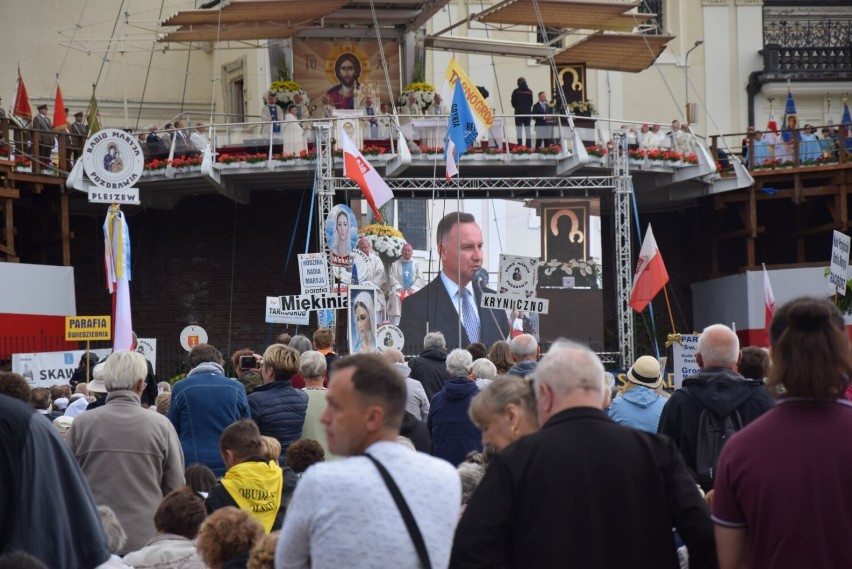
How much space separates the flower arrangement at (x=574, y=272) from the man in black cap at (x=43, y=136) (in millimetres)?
10370

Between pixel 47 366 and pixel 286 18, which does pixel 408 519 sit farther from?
pixel 286 18

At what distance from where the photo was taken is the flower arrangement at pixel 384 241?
26.5m

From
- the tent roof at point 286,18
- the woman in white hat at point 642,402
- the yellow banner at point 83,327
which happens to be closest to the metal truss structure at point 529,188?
the tent roof at point 286,18

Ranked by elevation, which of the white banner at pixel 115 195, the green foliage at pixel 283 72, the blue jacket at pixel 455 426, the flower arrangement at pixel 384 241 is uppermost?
the green foliage at pixel 283 72

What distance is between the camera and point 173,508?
21.5ft

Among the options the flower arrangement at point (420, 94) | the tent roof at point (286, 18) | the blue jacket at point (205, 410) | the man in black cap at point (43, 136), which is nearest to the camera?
the blue jacket at point (205, 410)

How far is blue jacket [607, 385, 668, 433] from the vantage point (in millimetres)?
8695

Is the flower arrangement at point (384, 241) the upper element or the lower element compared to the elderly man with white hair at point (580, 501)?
upper


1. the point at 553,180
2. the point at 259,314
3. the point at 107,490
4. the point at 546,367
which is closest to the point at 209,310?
the point at 259,314

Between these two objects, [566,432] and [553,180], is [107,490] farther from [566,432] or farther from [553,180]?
[553,180]

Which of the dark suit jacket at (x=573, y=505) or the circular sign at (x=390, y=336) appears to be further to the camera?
the circular sign at (x=390, y=336)

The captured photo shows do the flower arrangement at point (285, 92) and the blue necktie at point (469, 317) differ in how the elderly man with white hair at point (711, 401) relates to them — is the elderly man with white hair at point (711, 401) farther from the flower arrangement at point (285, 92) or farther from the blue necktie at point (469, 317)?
the flower arrangement at point (285, 92)

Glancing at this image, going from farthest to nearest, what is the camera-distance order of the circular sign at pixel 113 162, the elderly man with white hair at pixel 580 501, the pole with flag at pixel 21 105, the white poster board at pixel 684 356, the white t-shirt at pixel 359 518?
the pole with flag at pixel 21 105 < the circular sign at pixel 113 162 < the white poster board at pixel 684 356 < the elderly man with white hair at pixel 580 501 < the white t-shirt at pixel 359 518

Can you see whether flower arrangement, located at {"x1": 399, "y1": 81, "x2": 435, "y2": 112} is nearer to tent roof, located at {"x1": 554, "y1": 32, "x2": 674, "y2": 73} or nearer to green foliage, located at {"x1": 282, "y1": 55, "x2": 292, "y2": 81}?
green foliage, located at {"x1": 282, "y1": 55, "x2": 292, "y2": 81}
